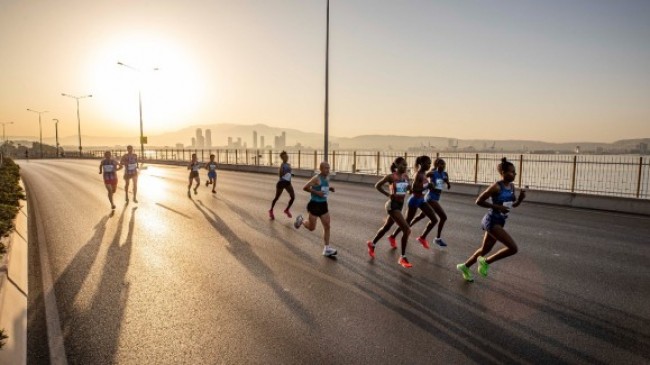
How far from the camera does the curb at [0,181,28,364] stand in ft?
11.3

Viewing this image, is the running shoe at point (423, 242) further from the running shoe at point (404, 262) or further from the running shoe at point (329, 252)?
the running shoe at point (329, 252)

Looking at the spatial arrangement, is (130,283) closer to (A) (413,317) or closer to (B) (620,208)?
(A) (413,317)

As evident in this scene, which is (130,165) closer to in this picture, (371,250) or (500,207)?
(371,250)

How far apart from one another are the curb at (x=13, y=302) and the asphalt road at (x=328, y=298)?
0.14 meters

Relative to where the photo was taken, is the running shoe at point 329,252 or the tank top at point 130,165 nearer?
the running shoe at point 329,252

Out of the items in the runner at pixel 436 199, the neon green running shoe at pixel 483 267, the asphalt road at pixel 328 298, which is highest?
the runner at pixel 436 199

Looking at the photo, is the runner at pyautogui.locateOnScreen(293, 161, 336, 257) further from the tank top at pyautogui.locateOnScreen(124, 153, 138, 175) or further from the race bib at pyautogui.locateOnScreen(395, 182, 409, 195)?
the tank top at pyautogui.locateOnScreen(124, 153, 138, 175)

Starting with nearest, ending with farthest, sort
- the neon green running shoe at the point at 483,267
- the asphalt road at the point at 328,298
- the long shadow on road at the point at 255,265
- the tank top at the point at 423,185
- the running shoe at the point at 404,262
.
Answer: the asphalt road at the point at 328,298 < the long shadow on road at the point at 255,265 < the neon green running shoe at the point at 483,267 < the running shoe at the point at 404,262 < the tank top at the point at 423,185

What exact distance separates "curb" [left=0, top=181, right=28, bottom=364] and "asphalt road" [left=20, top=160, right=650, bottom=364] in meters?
0.14

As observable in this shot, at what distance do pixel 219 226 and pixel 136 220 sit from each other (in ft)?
8.38

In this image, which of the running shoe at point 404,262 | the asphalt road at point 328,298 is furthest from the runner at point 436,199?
the running shoe at point 404,262

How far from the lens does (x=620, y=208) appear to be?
40.8 ft

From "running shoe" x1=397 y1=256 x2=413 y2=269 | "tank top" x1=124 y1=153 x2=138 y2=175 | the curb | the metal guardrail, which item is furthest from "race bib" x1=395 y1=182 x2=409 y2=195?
"tank top" x1=124 y1=153 x2=138 y2=175

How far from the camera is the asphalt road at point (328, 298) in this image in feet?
12.3
